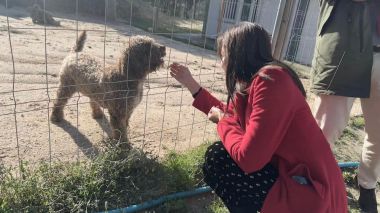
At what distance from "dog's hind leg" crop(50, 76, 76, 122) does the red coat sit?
297 centimetres

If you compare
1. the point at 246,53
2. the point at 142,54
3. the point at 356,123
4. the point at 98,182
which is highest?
the point at 246,53

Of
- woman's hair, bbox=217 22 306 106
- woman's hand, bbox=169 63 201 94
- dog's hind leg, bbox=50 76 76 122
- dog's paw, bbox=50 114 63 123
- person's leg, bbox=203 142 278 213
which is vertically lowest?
dog's paw, bbox=50 114 63 123

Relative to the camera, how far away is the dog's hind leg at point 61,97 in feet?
15.1

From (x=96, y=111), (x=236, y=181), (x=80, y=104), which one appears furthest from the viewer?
(x=80, y=104)

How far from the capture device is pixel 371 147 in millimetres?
3535

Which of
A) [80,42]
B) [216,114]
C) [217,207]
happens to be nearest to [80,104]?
[80,42]

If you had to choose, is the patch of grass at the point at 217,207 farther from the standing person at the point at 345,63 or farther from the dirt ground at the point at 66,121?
the standing person at the point at 345,63

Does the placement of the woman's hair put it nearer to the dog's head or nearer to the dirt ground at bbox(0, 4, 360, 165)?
the dirt ground at bbox(0, 4, 360, 165)

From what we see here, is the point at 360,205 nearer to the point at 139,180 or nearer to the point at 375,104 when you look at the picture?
the point at 375,104

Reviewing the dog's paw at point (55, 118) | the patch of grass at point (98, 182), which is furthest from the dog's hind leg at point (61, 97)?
the patch of grass at point (98, 182)

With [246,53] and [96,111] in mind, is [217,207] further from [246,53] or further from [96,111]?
[96,111]

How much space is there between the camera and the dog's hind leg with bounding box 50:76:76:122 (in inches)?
181

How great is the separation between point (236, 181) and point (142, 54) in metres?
1.96

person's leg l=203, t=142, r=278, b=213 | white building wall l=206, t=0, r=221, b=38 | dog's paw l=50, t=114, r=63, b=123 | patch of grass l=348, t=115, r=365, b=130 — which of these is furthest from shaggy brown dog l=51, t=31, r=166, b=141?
white building wall l=206, t=0, r=221, b=38
